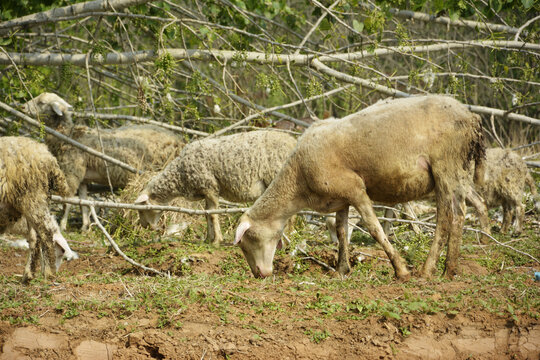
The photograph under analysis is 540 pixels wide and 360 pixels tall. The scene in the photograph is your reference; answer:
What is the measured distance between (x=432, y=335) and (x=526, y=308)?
897 mm

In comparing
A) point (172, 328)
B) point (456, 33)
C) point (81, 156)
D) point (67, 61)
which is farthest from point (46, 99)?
point (456, 33)

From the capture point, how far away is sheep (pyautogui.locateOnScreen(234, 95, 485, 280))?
21.0 feet

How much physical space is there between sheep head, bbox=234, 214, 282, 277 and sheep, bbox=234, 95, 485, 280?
777mm

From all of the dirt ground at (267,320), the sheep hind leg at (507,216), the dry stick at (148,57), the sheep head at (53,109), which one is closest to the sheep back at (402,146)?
the dirt ground at (267,320)

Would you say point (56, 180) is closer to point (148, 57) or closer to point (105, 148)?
point (148, 57)

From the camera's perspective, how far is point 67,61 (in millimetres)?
8852

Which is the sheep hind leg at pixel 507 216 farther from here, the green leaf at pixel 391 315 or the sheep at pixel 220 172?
the green leaf at pixel 391 315

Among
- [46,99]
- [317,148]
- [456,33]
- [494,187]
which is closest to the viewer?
[317,148]

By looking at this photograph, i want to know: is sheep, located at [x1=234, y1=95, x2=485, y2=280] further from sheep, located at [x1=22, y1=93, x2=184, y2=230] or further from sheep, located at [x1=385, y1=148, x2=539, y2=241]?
sheep, located at [x1=22, y1=93, x2=184, y2=230]

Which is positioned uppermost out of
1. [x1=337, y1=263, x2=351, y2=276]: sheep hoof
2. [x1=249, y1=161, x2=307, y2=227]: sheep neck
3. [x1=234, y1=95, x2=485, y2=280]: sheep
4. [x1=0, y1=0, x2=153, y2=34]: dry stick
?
[x1=0, y1=0, x2=153, y2=34]: dry stick

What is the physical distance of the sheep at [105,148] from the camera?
1149 centimetres

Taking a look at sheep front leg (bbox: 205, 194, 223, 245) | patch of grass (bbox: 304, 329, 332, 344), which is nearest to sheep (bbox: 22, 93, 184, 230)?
sheep front leg (bbox: 205, 194, 223, 245)

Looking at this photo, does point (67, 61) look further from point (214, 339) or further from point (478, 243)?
point (478, 243)

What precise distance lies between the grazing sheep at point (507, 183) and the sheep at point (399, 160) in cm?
399
